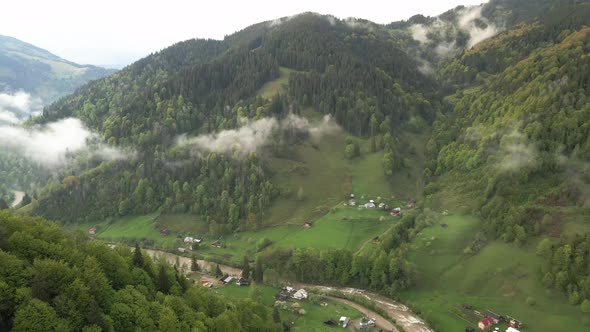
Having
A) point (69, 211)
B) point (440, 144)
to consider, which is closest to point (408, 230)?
point (440, 144)

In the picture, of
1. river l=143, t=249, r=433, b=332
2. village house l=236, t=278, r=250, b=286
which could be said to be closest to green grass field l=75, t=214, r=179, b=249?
river l=143, t=249, r=433, b=332

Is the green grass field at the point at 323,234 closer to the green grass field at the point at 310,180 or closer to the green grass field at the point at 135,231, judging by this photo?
the green grass field at the point at 310,180

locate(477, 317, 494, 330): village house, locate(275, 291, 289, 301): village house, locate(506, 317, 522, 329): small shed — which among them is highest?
locate(506, 317, 522, 329): small shed

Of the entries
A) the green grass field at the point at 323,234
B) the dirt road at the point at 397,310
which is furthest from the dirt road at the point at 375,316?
the green grass field at the point at 323,234

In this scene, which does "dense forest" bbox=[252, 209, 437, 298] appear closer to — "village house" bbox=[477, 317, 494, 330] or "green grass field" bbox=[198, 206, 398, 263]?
"green grass field" bbox=[198, 206, 398, 263]

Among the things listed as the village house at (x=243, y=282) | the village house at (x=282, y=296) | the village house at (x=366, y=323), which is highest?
the village house at (x=366, y=323)

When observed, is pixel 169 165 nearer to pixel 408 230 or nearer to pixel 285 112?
pixel 285 112
